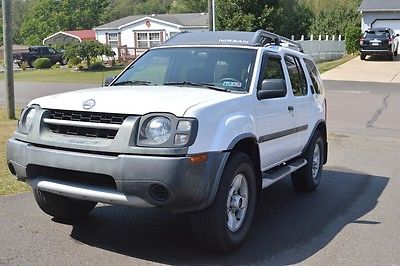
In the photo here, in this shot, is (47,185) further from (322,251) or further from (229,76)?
(322,251)

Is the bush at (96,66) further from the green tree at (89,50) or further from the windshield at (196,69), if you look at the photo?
the windshield at (196,69)

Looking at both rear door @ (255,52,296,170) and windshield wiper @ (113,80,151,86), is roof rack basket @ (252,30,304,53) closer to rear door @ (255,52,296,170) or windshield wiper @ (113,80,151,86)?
rear door @ (255,52,296,170)

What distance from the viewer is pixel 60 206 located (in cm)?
547

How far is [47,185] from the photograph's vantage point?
4.66m

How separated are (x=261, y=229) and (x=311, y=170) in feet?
5.84

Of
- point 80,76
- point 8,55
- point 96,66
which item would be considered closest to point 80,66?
point 96,66

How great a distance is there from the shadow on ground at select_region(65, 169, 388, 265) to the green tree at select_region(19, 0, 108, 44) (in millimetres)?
86357

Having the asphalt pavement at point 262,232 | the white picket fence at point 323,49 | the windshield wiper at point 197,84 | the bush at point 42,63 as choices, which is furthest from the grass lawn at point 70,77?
the windshield wiper at point 197,84

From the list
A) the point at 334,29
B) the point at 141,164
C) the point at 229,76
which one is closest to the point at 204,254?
the point at 141,164

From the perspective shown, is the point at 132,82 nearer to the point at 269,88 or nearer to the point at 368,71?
the point at 269,88

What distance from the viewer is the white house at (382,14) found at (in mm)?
39156

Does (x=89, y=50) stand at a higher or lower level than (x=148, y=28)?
lower

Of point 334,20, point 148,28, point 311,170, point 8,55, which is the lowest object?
point 311,170

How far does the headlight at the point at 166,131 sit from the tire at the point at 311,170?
303cm
